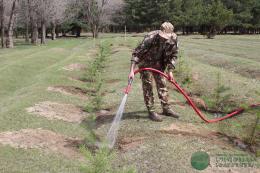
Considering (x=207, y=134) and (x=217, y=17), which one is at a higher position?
(x=217, y=17)

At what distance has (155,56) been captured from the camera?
25.8ft

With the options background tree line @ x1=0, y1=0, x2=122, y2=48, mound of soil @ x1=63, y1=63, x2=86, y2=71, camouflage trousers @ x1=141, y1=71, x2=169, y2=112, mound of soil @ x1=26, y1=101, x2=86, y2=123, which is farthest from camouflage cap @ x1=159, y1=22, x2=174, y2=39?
background tree line @ x1=0, y1=0, x2=122, y2=48

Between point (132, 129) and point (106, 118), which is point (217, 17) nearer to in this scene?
point (106, 118)

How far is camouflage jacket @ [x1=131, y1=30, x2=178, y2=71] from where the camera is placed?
300 inches

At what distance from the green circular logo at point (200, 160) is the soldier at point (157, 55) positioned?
5.38 ft

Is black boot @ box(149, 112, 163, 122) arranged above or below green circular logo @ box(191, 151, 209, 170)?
above

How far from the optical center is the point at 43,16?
155 ft

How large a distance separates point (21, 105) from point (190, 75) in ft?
21.4

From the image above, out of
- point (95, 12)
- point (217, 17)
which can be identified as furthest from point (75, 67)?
point (95, 12)

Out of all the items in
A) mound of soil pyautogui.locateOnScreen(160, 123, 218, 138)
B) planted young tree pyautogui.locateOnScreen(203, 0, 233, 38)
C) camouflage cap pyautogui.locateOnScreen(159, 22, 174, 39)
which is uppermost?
planted young tree pyautogui.locateOnScreen(203, 0, 233, 38)

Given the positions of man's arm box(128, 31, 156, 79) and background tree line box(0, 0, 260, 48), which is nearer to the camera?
man's arm box(128, 31, 156, 79)

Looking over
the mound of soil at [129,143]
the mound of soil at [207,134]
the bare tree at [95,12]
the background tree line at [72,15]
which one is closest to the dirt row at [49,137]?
the mound of soil at [129,143]

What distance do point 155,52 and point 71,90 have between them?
19.5 ft

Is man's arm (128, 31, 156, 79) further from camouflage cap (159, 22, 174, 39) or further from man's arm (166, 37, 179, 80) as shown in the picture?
man's arm (166, 37, 179, 80)
